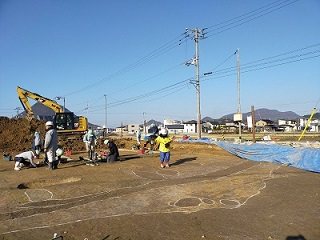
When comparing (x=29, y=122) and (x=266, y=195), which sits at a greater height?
(x=29, y=122)

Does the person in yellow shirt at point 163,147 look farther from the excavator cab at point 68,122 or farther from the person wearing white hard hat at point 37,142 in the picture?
the excavator cab at point 68,122

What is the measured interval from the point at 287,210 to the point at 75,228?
4606 mm

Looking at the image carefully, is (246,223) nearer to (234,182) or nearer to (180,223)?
(180,223)

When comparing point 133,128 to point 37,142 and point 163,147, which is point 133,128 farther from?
point 163,147

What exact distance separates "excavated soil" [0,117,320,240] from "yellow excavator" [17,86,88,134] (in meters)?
13.5

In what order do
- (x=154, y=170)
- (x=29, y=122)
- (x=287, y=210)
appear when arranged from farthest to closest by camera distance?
1. (x=29, y=122)
2. (x=154, y=170)
3. (x=287, y=210)

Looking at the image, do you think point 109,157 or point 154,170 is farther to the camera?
point 109,157

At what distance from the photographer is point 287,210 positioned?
259 inches

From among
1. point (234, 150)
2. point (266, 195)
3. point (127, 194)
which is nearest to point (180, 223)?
A: point (127, 194)

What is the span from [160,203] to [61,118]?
19.8 meters

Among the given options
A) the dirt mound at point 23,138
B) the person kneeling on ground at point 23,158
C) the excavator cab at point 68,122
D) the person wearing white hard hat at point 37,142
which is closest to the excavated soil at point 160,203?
the person kneeling on ground at point 23,158

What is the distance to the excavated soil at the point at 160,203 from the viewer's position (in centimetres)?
534

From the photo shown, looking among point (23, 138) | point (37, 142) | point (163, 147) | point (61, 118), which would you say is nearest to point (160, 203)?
point (163, 147)

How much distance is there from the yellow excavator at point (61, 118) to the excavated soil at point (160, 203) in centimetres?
1347
